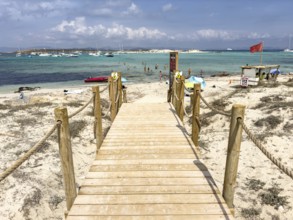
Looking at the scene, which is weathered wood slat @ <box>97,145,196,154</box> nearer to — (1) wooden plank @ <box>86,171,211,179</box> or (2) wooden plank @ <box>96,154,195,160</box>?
(2) wooden plank @ <box>96,154,195,160</box>

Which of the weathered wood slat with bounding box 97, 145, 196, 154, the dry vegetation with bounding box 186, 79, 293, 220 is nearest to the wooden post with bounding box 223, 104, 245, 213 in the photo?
the dry vegetation with bounding box 186, 79, 293, 220

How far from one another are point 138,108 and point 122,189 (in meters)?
6.40

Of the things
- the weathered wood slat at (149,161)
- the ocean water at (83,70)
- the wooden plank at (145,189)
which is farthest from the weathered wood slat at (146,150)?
the ocean water at (83,70)

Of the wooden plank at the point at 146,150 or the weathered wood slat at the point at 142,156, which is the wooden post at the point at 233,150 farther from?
the wooden plank at the point at 146,150

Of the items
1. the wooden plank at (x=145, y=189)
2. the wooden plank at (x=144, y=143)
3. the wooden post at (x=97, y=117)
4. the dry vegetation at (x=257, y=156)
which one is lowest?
the dry vegetation at (x=257, y=156)

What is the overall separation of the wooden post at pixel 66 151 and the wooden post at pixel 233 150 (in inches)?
96.4

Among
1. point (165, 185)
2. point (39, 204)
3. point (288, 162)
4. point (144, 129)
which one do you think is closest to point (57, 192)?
point (39, 204)

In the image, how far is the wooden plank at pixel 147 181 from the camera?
13.7 feet

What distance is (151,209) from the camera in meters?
3.55

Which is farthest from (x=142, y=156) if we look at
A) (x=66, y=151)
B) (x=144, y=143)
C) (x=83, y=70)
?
(x=83, y=70)

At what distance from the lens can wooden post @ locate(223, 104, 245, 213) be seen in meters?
3.42

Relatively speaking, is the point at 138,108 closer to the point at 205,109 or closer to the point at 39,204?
the point at 205,109

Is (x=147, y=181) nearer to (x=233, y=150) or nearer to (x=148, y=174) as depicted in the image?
(x=148, y=174)

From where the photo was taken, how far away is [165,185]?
4.15 m
